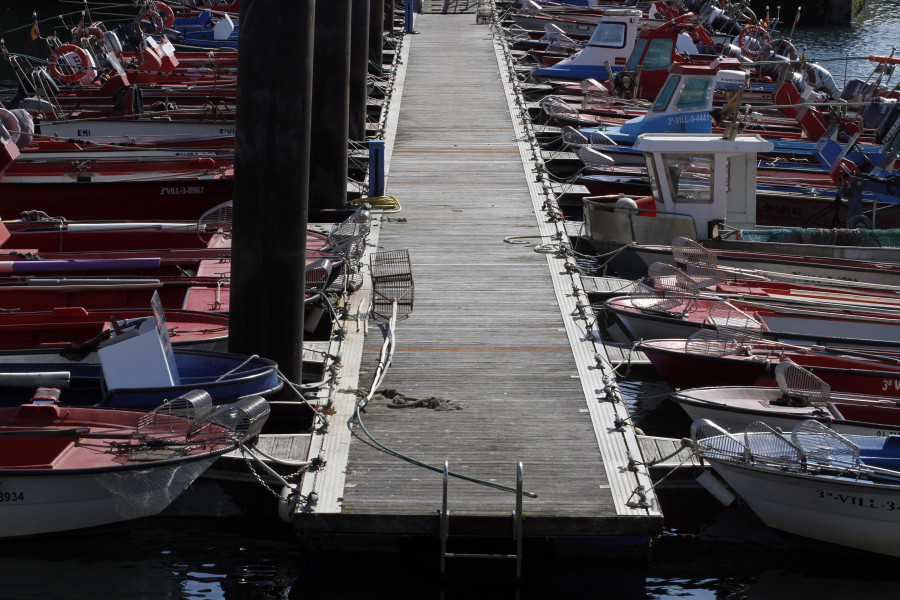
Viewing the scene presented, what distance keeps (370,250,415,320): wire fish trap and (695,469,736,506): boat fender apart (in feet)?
11.9

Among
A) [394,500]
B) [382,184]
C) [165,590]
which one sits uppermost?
[382,184]

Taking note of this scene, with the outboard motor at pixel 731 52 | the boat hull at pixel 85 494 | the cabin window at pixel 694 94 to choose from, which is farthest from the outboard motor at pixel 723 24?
Answer: the boat hull at pixel 85 494

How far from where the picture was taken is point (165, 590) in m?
8.77

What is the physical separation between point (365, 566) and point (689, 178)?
8340mm

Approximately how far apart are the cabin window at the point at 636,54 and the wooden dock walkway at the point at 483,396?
28.6 ft

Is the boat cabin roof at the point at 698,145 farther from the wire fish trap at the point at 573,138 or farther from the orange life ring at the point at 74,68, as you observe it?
the orange life ring at the point at 74,68

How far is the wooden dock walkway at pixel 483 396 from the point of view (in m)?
8.41

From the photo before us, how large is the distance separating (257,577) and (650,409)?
473cm

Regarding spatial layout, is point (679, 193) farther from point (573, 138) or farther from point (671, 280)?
point (573, 138)

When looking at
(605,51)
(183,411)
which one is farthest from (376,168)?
(605,51)

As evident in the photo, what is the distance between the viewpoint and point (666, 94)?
64.3 feet

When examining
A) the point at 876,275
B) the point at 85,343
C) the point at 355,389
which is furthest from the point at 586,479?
the point at 876,275

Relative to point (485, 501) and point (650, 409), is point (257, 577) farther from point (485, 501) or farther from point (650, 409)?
point (650, 409)

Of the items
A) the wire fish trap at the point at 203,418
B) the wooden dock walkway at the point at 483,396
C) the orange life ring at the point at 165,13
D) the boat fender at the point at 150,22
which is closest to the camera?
the wooden dock walkway at the point at 483,396
